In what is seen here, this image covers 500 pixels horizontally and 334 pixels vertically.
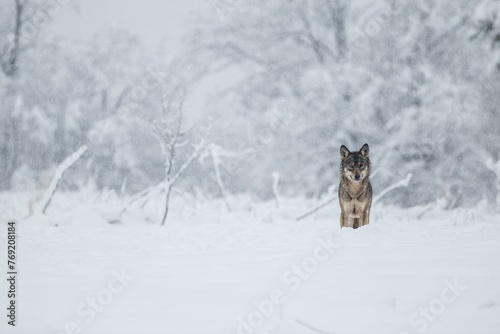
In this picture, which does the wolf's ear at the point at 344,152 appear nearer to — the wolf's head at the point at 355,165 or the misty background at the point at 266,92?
the wolf's head at the point at 355,165

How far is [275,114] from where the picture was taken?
14.6 meters

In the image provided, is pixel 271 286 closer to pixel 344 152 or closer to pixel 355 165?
pixel 355 165

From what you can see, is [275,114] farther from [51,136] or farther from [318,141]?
[51,136]

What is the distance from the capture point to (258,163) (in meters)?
15.7

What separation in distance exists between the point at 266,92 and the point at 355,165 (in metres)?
10.3

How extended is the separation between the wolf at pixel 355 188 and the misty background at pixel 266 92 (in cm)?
337

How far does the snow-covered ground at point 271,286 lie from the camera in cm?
217

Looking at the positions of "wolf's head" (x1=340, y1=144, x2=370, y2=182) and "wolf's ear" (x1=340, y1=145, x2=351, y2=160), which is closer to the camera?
"wolf's head" (x1=340, y1=144, x2=370, y2=182)

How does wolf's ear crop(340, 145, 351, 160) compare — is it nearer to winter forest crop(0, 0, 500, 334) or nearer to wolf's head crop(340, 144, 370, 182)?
wolf's head crop(340, 144, 370, 182)

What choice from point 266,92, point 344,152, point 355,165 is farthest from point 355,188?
point 266,92

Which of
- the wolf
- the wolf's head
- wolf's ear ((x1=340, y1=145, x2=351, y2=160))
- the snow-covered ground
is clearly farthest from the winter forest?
wolf's ear ((x1=340, y1=145, x2=351, y2=160))

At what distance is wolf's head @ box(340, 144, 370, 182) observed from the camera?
563 cm

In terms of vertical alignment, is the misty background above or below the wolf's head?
above

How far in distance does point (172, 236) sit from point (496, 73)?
33.8 ft
